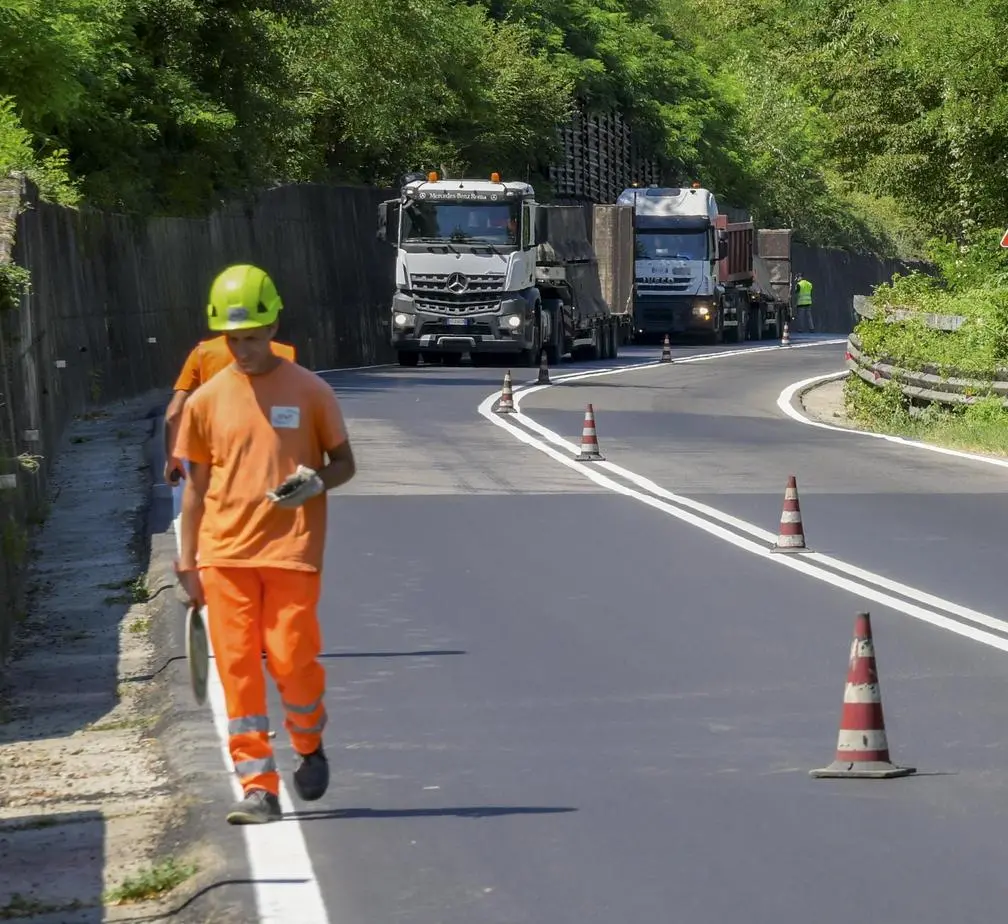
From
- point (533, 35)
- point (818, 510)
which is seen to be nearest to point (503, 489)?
point (818, 510)

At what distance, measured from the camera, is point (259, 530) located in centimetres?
763

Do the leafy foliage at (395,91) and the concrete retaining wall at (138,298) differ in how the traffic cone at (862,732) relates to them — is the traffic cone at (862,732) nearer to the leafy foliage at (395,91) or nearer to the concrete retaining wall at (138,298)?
the concrete retaining wall at (138,298)

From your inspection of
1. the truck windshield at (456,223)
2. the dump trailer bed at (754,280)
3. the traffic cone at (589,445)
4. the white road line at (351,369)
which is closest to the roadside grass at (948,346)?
the traffic cone at (589,445)

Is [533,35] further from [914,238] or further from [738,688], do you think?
[738,688]

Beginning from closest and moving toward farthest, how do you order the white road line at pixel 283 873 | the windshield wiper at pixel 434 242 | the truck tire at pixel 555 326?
the white road line at pixel 283 873 → the windshield wiper at pixel 434 242 → the truck tire at pixel 555 326

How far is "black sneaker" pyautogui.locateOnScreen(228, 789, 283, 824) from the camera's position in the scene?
7.68 meters

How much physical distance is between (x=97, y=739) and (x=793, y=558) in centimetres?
645

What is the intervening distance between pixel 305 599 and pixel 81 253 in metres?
21.1

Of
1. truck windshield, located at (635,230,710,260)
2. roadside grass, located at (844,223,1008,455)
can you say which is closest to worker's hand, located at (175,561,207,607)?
roadside grass, located at (844,223,1008,455)

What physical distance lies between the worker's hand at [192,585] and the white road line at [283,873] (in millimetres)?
683

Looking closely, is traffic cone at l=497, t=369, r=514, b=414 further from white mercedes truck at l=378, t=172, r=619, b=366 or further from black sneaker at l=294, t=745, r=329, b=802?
black sneaker at l=294, t=745, r=329, b=802

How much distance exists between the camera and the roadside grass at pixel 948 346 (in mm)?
27219

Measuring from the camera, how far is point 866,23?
40000mm

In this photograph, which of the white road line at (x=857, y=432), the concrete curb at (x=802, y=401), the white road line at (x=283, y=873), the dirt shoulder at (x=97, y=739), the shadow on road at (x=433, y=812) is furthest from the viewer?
the concrete curb at (x=802, y=401)
